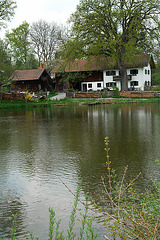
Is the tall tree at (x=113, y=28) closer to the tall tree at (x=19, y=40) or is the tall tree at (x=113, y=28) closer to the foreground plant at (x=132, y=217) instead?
the tall tree at (x=19, y=40)

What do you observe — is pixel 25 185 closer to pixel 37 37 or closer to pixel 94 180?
pixel 94 180

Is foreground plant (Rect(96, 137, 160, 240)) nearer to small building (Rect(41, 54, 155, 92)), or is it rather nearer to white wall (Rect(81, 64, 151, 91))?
small building (Rect(41, 54, 155, 92))

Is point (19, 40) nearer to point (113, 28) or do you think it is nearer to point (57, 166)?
point (113, 28)

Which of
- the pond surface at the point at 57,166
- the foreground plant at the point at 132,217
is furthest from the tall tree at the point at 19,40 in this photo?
the foreground plant at the point at 132,217

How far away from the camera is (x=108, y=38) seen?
158 ft

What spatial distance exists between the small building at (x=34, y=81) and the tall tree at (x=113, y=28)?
15300 millimetres

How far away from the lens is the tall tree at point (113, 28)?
4566 cm

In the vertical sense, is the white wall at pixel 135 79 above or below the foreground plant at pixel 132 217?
above

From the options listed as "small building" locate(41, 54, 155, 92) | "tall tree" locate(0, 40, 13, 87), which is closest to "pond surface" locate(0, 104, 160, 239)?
"tall tree" locate(0, 40, 13, 87)

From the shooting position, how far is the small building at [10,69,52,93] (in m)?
62.6

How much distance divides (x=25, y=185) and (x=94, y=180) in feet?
6.34

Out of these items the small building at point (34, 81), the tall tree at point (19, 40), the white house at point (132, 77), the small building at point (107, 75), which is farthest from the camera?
the tall tree at point (19, 40)

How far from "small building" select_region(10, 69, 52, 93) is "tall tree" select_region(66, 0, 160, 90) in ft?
50.2

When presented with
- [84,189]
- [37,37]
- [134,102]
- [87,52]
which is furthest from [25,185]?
[37,37]
